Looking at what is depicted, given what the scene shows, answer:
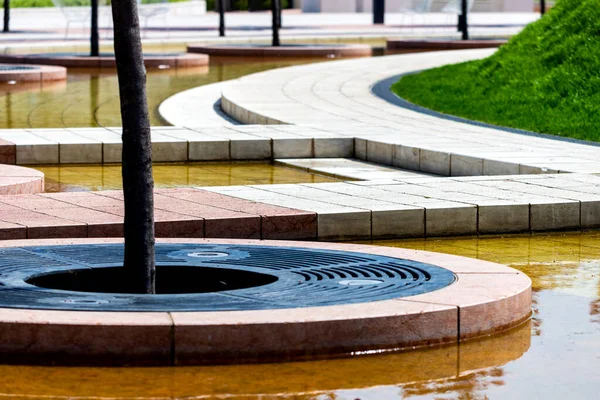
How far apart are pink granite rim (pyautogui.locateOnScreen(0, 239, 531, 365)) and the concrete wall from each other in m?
45.6

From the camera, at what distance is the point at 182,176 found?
11758 millimetres

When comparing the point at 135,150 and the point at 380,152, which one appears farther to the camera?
the point at 380,152

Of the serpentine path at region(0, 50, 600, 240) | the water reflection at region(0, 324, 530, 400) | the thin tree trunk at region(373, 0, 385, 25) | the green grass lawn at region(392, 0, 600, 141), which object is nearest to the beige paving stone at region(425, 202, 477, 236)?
the serpentine path at region(0, 50, 600, 240)

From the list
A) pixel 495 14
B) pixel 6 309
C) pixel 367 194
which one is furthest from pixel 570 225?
pixel 495 14

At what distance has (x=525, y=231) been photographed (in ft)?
30.0

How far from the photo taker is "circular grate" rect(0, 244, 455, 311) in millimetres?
5723

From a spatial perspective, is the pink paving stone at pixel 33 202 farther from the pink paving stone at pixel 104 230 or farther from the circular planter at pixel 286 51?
the circular planter at pixel 286 51

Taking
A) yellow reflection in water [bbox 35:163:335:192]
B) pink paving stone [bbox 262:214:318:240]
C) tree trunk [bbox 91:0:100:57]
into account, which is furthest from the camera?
tree trunk [bbox 91:0:100:57]

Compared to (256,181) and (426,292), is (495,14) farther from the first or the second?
(426,292)

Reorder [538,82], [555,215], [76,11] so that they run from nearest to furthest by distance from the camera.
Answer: [555,215] < [538,82] < [76,11]

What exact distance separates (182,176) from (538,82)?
6.31 m

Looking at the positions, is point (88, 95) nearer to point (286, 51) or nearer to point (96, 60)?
point (96, 60)

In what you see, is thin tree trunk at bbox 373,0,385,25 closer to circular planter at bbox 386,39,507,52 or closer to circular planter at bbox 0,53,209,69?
circular planter at bbox 386,39,507,52

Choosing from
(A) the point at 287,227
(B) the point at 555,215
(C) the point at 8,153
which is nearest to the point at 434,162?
(B) the point at 555,215
